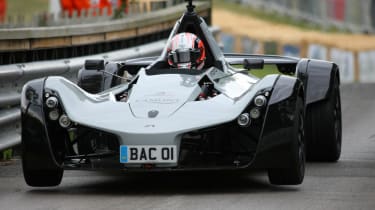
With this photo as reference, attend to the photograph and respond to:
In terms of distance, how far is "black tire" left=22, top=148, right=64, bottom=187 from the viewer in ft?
34.1

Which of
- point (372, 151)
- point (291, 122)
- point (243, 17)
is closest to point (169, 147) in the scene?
point (291, 122)

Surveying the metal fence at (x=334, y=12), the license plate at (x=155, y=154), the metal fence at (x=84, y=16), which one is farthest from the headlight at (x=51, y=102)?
the metal fence at (x=334, y=12)

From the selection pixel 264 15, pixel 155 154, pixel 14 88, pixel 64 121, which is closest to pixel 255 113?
pixel 155 154

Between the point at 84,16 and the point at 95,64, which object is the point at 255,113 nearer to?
the point at 95,64

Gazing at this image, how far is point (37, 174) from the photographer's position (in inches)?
413

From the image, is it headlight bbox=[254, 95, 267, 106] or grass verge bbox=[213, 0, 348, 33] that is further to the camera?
grass verge bbox=[213, 0, 348, 33]

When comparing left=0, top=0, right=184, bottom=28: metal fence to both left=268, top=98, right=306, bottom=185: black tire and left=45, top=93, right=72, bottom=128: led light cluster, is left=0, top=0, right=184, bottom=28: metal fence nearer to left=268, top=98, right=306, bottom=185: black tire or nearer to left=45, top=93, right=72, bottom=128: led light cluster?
left=45, top=93, right=72, bottom=128: led light cluster

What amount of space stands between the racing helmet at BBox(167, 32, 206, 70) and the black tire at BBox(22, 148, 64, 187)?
1.88 m

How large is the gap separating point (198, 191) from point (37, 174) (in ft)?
4.42

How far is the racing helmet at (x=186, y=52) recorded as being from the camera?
1193 centimetres

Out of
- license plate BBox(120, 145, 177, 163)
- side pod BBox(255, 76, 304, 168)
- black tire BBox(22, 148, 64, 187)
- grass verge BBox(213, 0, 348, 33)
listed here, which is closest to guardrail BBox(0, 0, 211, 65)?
black tire BBox(22, 148, 64, 187)

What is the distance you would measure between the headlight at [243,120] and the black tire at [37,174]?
1511 millimetres

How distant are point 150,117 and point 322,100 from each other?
2883mm

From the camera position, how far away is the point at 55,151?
10383mm
